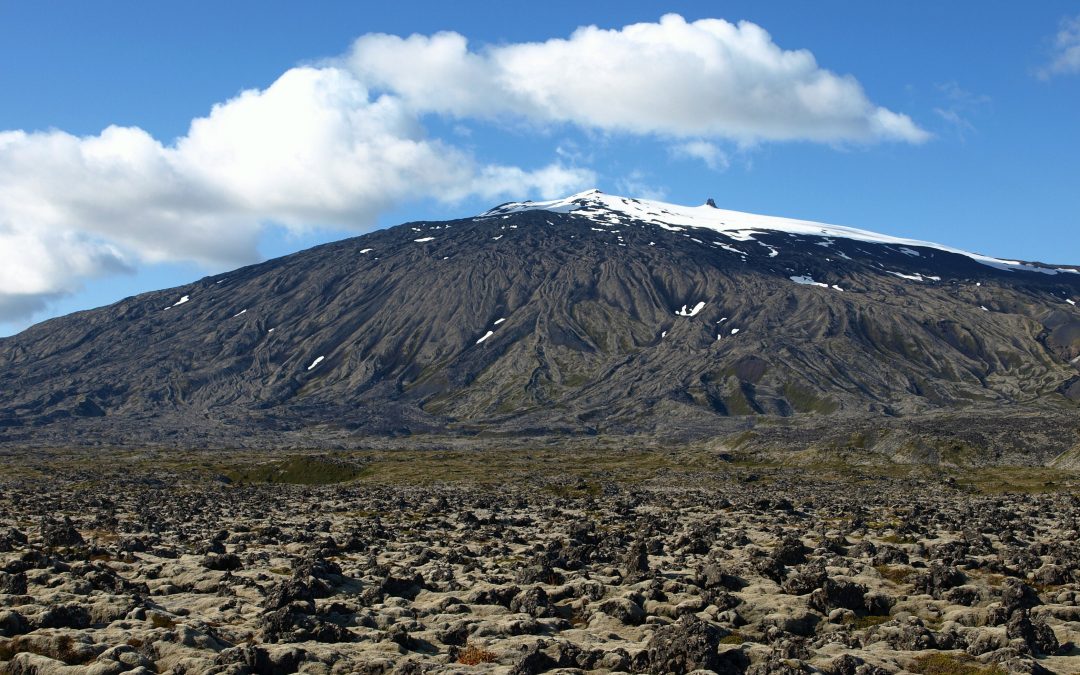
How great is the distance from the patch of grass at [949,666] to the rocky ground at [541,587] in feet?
0.31

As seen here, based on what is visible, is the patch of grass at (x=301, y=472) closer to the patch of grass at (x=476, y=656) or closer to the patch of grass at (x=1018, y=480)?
the patch of grass at (x=1018, y=480)

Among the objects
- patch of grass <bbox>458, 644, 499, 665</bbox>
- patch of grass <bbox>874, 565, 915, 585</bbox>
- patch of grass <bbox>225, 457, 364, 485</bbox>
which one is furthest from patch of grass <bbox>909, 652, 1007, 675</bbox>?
patch of grass <bbox>225, 457, 364, 485</bbox>

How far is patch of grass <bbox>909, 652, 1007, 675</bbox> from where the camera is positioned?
27266 millimetres

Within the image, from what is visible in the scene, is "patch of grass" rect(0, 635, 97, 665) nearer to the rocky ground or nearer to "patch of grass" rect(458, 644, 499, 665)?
the rocky ground

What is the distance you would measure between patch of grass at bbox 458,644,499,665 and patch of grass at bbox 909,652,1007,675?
12.9 m

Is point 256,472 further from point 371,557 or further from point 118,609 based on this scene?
point 118,609

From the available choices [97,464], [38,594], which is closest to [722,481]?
[38,594]

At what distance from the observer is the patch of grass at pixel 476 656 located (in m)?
29.1

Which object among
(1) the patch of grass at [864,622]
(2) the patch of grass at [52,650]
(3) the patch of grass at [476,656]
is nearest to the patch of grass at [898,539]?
(1) the patch of grass at [864,622]

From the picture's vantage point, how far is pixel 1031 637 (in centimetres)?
3006

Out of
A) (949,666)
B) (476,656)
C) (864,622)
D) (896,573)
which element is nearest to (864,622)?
(864,622)

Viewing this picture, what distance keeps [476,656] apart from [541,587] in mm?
8912

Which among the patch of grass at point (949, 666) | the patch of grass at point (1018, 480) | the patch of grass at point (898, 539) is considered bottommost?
the patch of grass at point (1018, 480)

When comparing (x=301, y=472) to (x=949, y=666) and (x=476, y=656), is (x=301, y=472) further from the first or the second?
(x=949, y=666)
